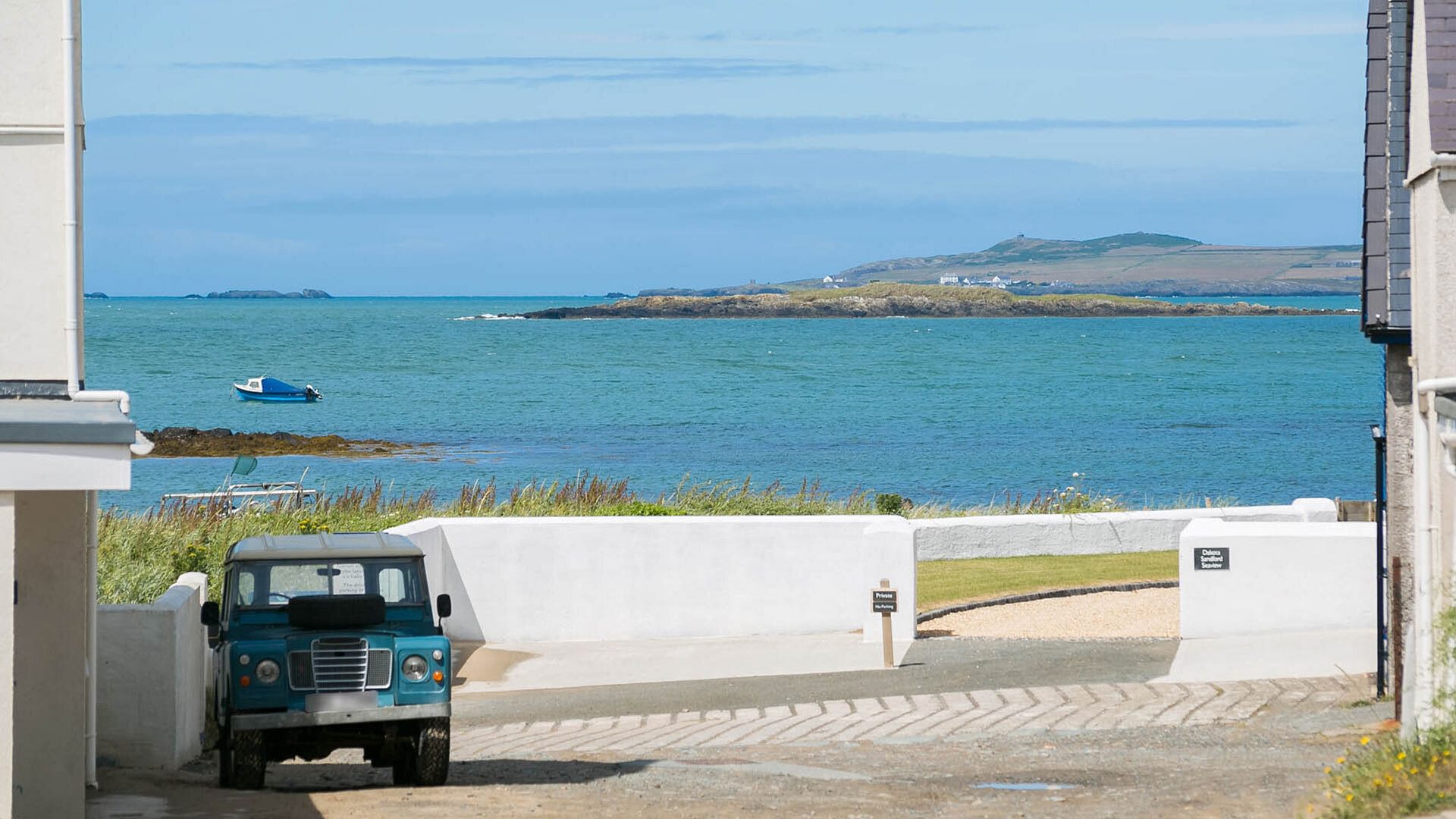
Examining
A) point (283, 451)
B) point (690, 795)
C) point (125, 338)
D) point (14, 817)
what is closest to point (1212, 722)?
point (690, 795)

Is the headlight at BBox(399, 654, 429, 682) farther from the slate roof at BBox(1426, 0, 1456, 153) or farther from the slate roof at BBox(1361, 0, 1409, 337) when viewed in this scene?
the slate roof at BBox(1426, 0, 1456, 153)

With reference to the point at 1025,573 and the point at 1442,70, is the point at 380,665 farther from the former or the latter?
the point at 1025,573

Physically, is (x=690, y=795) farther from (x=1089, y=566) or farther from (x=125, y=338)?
(x=125, y=338)

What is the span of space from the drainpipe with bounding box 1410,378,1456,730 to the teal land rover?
6349mm

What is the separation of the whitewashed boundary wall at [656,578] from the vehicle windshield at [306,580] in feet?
24.7

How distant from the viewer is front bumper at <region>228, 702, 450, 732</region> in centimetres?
1126

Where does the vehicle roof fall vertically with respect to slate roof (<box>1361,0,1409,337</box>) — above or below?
below

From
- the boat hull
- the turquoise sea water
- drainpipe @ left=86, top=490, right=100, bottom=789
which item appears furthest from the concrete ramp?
the boat hull

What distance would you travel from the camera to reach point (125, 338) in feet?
494

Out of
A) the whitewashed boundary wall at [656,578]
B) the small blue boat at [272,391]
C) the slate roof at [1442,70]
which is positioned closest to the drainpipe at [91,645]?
the whitewashed boundary wall at [656,578]

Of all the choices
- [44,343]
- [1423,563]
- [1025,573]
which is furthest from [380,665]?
[1025,573]

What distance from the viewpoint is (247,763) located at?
11430mm

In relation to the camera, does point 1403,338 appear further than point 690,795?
Yes

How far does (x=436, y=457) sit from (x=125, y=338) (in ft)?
336
